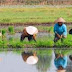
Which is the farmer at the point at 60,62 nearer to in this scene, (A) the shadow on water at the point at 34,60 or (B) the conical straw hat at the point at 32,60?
(A) the shadow on water at the point at 34,60

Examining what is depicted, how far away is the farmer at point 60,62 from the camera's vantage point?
1183cm

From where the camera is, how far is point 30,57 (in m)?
14.1

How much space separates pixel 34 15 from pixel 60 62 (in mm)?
20782

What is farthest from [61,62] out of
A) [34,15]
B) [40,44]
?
[34,15]

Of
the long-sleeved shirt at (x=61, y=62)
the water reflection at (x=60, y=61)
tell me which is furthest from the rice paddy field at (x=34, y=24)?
the long-sleeved shirt at (x=61, y=62)

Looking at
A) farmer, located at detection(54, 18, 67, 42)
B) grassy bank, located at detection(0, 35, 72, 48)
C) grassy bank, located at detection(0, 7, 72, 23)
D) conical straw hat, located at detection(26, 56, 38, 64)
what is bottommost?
grassy bank, located at detection(0, 7, 72, 23)

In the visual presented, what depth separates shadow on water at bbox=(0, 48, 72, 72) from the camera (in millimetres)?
11875

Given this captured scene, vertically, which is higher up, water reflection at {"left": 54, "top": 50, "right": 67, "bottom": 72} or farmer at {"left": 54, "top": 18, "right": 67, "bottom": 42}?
farmer at {"left": 54, "top": 18, "right": 67, "bottom": 42}

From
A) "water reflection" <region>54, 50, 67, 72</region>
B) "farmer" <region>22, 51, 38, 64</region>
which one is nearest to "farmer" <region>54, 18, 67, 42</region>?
"water reflection" <region>54, 50, 67, 72</region>

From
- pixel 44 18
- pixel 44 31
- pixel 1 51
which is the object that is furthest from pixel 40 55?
pixel 44 18

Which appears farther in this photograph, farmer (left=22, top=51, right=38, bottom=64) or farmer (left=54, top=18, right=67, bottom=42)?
farmer (left=54, top=18, right=67, bottom=42)

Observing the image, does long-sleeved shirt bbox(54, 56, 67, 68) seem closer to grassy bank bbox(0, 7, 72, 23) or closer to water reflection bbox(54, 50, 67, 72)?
water reflection bbox(54, 50, 67, 72)

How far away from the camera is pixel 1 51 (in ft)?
51.1

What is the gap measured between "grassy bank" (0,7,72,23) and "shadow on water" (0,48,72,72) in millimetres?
13922
